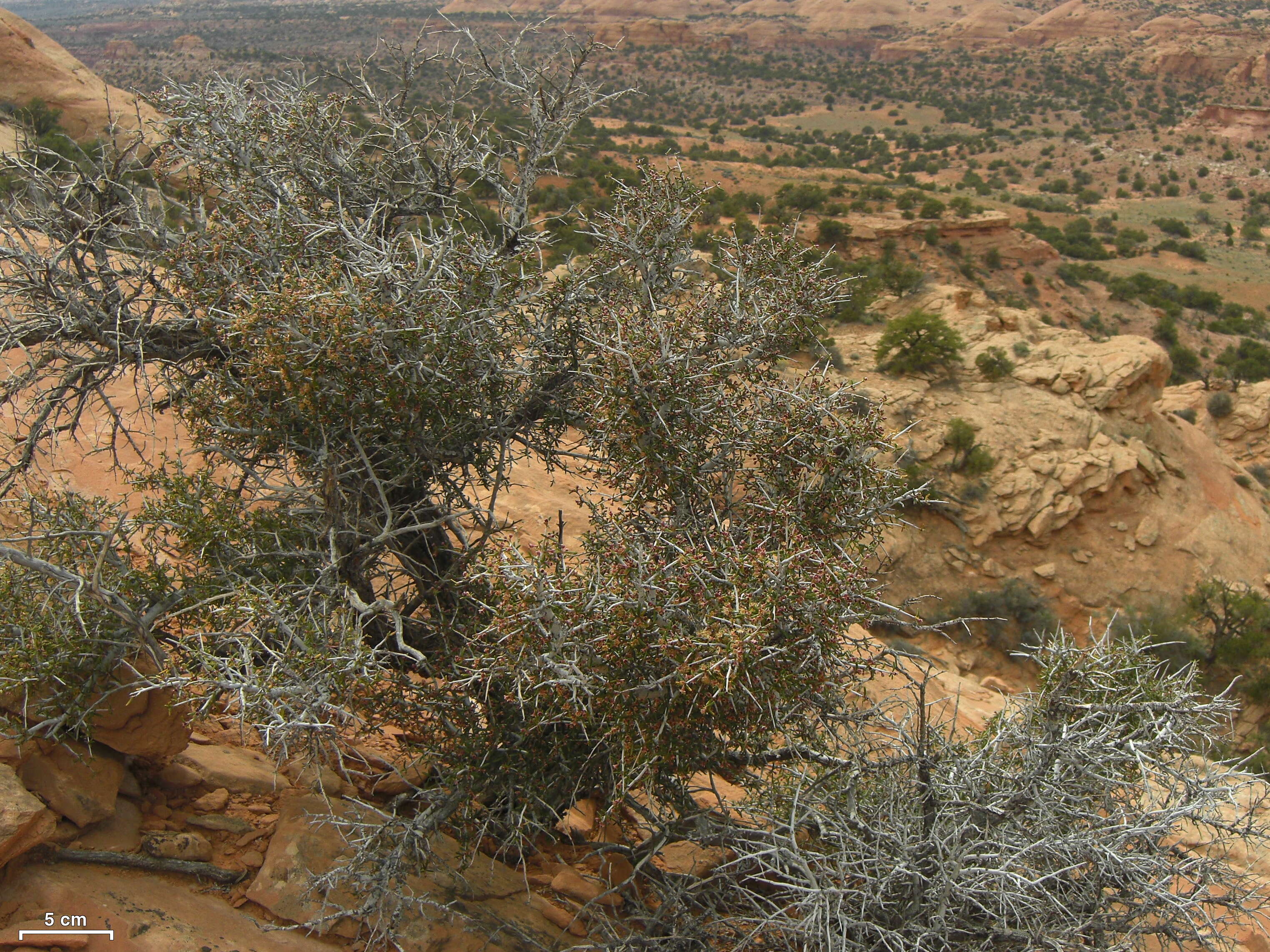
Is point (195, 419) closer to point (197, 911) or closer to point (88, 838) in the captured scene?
point (88, 838)

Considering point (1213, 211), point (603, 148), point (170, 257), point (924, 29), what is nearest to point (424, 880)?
point (170, 257)

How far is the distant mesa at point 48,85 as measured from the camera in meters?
23.1

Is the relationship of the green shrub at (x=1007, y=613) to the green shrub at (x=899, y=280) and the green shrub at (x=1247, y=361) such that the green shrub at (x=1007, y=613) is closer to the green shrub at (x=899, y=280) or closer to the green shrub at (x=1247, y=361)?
the green shrub at (x=899, y=280)

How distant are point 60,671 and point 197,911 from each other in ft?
4.66

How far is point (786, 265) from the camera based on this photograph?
573cm

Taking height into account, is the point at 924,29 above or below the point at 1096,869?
above

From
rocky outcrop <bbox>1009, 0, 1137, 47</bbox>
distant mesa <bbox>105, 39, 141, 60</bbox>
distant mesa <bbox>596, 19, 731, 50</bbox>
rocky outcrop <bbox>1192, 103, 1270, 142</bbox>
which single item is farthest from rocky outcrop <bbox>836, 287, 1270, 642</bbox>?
rocky outcrop <bbox>1009, 0, 1137, 47</bbox>

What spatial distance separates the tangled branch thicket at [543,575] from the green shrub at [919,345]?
1364 cm

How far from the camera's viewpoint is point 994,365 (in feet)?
60.8

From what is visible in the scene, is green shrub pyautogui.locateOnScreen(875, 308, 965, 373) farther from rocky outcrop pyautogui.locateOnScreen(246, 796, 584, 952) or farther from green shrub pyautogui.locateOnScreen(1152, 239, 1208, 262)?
green shrub pyautogui.locateOnScreen(1152, 239, 1208, 262)

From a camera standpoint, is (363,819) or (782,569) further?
(363,819)

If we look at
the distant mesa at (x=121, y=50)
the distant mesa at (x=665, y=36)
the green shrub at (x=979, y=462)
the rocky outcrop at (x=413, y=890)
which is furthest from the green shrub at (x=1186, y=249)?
the distant mesa at (x=121, y=50)

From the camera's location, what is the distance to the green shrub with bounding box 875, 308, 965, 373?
60.3 ft

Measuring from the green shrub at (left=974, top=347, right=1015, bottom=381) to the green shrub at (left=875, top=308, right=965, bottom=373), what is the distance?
474 mm
